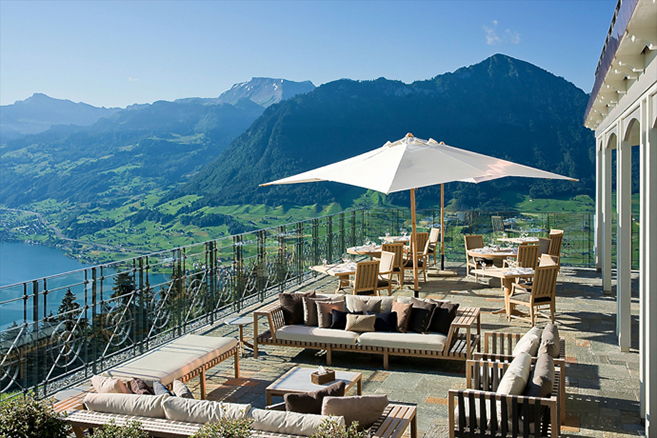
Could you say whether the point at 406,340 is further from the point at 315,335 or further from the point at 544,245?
the point at 544,245

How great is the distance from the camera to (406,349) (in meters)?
5.70

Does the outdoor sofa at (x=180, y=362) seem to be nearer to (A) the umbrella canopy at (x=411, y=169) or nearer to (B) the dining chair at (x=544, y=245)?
(A) the umbrella canopy at (x=411, y=169)

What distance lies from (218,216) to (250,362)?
51838 mm

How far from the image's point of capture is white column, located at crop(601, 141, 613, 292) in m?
8.86

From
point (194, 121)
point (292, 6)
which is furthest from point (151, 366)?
point (194, 121)

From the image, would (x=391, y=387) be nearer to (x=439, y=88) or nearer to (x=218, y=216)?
(x=218, y=216)

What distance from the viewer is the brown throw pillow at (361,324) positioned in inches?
238

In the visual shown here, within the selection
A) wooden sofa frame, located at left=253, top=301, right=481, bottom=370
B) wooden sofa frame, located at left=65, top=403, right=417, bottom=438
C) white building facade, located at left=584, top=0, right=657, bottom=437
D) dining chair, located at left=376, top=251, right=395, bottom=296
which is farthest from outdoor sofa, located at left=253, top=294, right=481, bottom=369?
dining chair, located at left=376, top=251, right=395, bottom=296

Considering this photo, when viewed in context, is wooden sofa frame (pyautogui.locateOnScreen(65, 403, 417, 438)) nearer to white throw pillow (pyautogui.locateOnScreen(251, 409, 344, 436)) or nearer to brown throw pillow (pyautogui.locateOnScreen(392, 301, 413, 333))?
white throw pillow (pyautogui.locateOnScreen(251, 409, 344, 436))

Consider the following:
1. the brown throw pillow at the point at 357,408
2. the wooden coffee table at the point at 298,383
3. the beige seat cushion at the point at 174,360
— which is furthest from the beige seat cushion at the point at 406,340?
the brown throw pillow at the point at 357,408

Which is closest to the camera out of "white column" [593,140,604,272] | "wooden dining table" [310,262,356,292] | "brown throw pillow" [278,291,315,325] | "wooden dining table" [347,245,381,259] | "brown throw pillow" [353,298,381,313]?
"brown throw pillow" [353,298,381,313]

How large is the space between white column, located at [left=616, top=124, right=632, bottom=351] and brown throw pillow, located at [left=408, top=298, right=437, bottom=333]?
2100 mm

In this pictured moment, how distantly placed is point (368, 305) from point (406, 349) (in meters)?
0.78

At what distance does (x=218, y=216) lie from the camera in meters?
56.8
